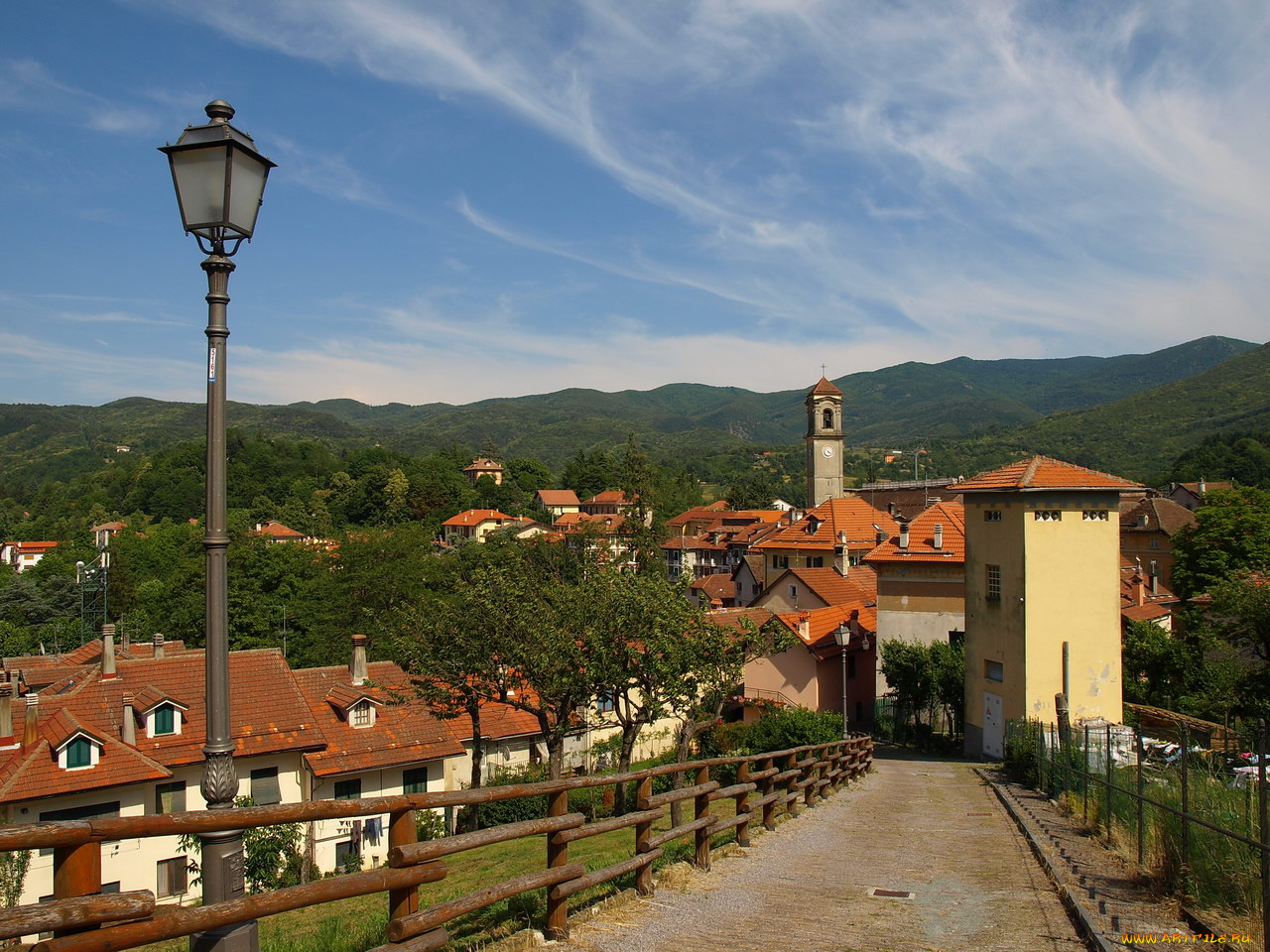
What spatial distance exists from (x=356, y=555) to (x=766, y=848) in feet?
171

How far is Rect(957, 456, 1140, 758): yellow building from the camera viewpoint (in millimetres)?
27391

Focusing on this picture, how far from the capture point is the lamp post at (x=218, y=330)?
4.30 metres

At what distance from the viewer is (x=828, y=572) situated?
147ft

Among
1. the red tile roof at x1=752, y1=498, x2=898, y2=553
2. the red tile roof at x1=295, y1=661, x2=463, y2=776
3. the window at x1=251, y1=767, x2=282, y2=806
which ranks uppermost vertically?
the red tile roof at x1=752, y1=498, x2=898, y2=553

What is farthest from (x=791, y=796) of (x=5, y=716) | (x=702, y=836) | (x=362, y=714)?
(x=5, y=716)

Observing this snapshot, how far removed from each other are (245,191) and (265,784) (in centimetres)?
2598

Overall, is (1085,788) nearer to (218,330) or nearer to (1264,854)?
(1264,854)

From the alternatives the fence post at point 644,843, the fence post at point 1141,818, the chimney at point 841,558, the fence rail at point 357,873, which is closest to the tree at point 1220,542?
the chimney at point 841,558

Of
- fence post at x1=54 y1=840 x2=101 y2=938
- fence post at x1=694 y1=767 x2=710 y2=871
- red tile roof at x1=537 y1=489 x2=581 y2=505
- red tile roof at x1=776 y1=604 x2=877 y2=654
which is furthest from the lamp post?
red tile roof at x1=537 y1=489 x2=581 y2=505

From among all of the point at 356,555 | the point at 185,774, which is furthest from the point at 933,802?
the point at 356,555

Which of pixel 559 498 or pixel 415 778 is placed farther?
pixel 559 498

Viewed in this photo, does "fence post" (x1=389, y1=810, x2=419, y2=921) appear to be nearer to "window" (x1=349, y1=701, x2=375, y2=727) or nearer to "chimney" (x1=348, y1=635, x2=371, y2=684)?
"window" (x1=349, y1=701, x2=375, y2=727)

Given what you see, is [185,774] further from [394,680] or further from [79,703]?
[394,680]

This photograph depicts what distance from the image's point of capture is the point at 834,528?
5241 centimetres
